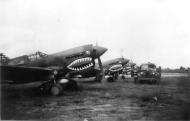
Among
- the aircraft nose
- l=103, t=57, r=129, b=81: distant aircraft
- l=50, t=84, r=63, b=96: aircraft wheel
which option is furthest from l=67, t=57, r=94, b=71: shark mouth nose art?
l=103, t=57, r=129, b=81: distant aircraft

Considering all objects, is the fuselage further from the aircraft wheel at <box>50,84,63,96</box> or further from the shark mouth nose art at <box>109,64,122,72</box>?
the shark mouth nose art at <box>109,64,122,72</box>

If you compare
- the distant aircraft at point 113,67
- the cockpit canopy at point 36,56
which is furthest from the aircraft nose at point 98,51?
the distant aircraft at point 113,67

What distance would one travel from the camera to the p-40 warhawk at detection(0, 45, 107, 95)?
34.1ft

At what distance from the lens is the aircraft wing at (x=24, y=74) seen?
10.0 m

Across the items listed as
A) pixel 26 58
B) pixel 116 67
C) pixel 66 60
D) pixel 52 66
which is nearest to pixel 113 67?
pixel 116 67

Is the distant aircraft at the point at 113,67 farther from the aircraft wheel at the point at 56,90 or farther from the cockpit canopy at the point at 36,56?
the aircraft wheel at the point at 56,90

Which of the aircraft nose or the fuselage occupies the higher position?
the aircraft nose

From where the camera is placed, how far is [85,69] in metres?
11.8

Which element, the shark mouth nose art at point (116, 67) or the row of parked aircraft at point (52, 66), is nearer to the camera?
the row of parked aircraft at point (52, 66)

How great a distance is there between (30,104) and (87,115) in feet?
9.22

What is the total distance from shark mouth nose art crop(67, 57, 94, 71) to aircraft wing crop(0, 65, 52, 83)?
48.2 inches

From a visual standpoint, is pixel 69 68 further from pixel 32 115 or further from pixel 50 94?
pixel 32 115

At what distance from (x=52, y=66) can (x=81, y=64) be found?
4.50ft

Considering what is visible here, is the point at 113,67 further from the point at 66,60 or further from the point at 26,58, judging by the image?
the point at 26,58
